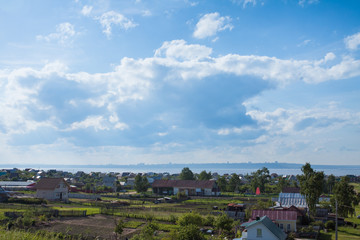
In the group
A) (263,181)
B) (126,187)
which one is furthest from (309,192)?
(126,187)

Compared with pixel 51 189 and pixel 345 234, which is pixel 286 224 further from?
pixel 51 189

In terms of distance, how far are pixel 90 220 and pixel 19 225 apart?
34.9 feet

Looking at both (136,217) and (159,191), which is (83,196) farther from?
(136,217)

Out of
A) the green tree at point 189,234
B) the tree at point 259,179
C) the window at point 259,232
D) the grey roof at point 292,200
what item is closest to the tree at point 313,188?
the grey roof at point 292,200

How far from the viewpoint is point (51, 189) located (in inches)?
2692

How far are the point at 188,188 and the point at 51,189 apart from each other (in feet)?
127

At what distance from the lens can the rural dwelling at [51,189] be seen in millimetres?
68812

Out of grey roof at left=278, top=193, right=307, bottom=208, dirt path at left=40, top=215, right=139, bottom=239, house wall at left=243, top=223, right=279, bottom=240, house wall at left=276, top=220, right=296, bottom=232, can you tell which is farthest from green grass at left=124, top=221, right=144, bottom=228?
grey roof at left=278, top=193, right=307, bottom=208

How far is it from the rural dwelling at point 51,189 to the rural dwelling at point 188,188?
3134 cm

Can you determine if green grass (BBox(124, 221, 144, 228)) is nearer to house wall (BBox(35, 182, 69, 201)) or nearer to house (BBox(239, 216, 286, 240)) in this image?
house (BBox(239, 216, 286, 240))

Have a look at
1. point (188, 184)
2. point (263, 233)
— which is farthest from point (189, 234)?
point (188, 184)

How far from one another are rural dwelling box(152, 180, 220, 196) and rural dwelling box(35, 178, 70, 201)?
3134 cm

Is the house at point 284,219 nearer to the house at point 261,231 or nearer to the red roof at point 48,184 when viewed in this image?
the house at point 261,231

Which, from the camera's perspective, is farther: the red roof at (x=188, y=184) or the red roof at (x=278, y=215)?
the red roof at (x=188, y=184)
